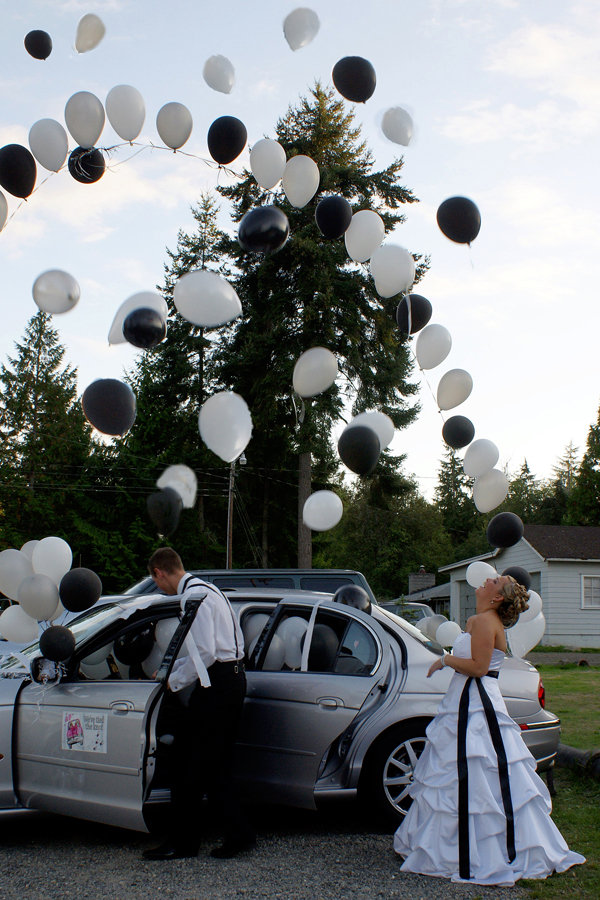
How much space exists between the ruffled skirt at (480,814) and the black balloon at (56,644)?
2212 millimetres

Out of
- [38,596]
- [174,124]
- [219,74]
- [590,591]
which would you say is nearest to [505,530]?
[38,596]

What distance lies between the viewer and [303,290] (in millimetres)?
21922

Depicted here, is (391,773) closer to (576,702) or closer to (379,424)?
(379,424)

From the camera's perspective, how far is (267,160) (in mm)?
6645

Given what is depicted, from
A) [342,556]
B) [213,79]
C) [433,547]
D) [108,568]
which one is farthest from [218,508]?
[213,79]

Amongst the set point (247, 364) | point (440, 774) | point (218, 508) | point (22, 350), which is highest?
point (22, 350)

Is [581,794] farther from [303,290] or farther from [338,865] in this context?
[303,290]

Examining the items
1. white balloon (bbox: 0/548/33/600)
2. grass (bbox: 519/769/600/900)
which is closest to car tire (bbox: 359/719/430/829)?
grass (bbox: 519/769/600/900)

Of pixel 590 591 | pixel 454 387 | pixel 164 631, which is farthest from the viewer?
pixel 590 591

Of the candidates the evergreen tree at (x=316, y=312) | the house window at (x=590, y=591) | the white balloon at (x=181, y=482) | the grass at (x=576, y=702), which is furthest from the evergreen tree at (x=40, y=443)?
the white balloon at (x=181, y=482)

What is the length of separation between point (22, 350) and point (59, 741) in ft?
146

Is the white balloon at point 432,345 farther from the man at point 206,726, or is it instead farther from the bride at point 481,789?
the man at point 206,726

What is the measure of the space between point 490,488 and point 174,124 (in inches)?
157

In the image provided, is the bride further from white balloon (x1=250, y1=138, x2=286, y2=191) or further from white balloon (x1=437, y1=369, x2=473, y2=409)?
white balloon (x1=250, y1=138, x2=286, y2=191)
